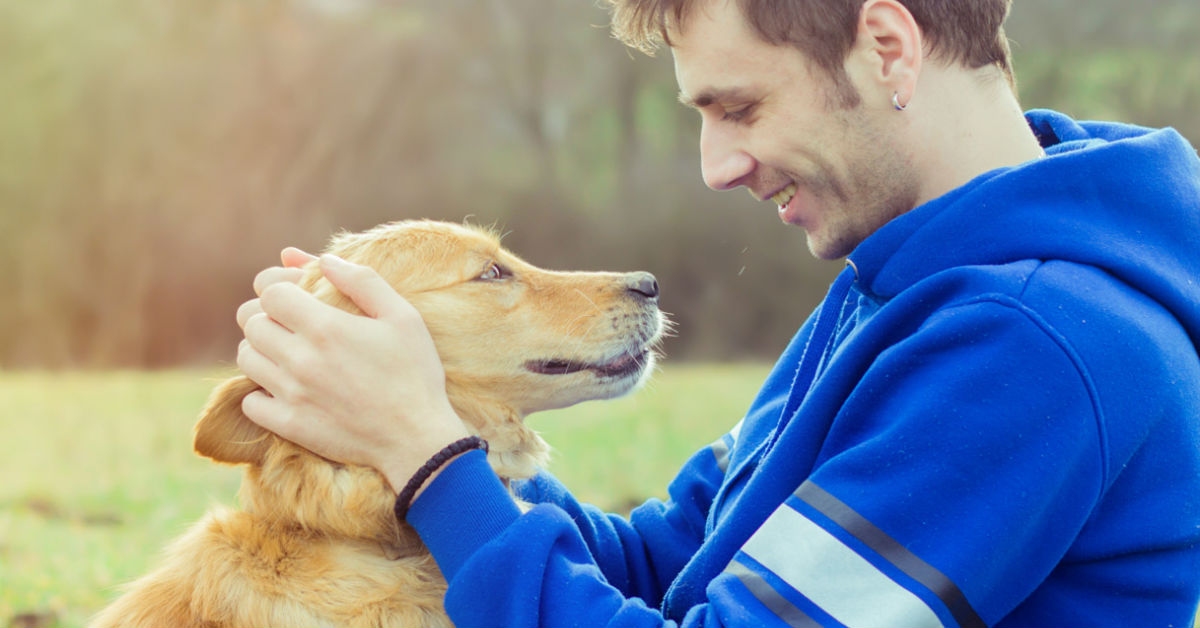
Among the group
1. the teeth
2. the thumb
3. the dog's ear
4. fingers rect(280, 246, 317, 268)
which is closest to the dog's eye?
fingers rect(280, 246, 317, 268)

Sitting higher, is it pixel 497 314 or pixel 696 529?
pixel 497 314

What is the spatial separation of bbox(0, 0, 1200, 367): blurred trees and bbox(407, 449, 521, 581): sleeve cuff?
12.9 m

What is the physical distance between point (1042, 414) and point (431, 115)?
15.1 meters

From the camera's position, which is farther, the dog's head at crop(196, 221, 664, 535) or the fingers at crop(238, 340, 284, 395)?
the dog's head at crop(196, 221, 664, 535)

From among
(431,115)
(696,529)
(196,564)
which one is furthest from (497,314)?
(431,115)

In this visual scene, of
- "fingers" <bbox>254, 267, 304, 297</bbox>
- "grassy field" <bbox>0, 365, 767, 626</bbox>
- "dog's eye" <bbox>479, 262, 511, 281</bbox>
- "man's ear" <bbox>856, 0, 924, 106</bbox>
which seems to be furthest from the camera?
"grassy field" <bbox>0, 365, 767, 626</bbox>

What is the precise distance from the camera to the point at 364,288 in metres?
2.07

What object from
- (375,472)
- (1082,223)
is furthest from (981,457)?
(375,472)

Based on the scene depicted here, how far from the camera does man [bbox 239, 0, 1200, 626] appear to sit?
1.49 m

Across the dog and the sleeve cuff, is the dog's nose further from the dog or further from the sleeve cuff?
the sleeve cuff

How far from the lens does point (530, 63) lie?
16.6 m

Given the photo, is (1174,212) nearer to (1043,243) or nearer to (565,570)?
(1043,243)

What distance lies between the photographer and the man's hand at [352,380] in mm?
1871

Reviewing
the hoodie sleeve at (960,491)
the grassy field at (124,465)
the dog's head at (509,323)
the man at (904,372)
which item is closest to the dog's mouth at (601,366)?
the dog's head at (509,323)
